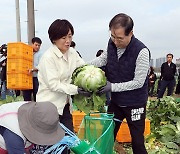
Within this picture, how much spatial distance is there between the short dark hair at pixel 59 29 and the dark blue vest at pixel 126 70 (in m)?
0.48

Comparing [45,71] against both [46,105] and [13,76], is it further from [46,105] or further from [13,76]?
[13,76]

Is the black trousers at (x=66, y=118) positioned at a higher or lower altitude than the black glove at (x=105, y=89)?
lower

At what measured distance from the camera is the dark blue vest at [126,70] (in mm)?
3080

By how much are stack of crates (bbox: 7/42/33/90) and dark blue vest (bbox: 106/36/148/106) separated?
3.16m

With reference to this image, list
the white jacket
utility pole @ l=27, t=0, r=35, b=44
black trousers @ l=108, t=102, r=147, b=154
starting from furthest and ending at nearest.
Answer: utility pole @ l=27, t=0, r=35, b=44
black trousers @ l=108, t=102, r=147, b=154
the white jacket

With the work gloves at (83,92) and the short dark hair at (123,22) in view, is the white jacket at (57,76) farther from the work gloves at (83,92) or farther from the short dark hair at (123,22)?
the short dark hair at (123,22)

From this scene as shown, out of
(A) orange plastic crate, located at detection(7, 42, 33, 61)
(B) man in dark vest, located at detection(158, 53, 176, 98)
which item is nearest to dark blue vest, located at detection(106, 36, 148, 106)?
(A) orange plastic crate, located at detection(7, 42, 33, 61)

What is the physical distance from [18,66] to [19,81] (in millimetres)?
268

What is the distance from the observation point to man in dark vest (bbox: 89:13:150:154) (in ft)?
9.80

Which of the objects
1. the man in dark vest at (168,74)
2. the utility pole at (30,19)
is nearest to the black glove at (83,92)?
the utility pole at (30,19)

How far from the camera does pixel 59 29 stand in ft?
9.84

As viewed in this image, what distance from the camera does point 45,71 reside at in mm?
3041

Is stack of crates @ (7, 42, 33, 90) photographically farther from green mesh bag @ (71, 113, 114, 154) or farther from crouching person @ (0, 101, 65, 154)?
crouching person @ (0, 101, 65, 154)

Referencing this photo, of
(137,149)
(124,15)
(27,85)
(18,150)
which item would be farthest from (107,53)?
(27,85)
